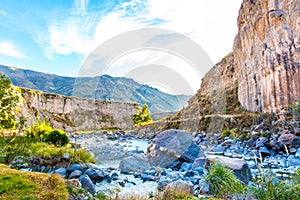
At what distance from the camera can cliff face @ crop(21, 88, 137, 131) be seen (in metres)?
50.9

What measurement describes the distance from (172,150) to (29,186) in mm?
6882

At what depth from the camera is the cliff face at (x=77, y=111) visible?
50941mm

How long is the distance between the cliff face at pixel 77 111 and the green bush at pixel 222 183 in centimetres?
4170

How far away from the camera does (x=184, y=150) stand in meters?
9.79

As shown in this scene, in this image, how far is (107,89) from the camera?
260ft

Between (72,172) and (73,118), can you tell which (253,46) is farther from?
(73,118)

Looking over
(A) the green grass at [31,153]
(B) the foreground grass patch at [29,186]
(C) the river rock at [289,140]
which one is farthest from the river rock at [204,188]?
(C) the river rock at [289,140]

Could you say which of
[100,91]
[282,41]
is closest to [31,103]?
[100,91]

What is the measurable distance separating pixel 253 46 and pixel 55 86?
194 m

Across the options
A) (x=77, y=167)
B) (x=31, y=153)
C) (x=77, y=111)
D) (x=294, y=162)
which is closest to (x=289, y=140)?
(x=294, y=162)

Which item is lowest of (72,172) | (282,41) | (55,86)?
(72,172)

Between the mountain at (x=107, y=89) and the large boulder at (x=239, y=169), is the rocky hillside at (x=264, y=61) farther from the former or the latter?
the mountain at (x=107, y=89)

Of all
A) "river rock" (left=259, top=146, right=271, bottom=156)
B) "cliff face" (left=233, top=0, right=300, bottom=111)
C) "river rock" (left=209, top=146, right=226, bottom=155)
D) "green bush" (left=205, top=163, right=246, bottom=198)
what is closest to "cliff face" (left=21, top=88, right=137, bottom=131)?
"river rock" (left=209, top=146, right=226, bottom=155)

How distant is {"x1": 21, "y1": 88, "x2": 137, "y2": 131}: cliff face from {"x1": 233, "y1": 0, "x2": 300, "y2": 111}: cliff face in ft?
127
